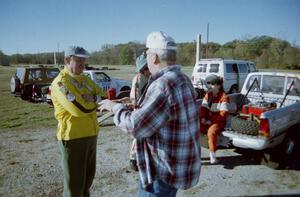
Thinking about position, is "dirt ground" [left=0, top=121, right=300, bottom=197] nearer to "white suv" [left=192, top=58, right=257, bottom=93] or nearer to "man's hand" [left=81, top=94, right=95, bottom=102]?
"man's hand" [left=81, top=94, right=95, bottom=102]

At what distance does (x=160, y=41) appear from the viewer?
1748mm

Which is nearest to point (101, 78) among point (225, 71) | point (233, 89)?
point (225, 71)

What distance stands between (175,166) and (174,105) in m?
0.43

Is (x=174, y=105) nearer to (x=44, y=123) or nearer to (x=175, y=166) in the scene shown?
(x=175, y=166)

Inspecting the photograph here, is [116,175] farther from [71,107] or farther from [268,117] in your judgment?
[268,117]

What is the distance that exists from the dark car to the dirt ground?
288 inches

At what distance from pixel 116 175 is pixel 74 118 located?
210cm

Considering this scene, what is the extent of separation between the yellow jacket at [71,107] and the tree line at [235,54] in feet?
77.8

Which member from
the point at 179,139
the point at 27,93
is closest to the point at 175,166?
the point at 179,139

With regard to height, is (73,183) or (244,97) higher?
(244,97)

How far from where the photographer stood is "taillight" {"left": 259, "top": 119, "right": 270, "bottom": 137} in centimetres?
453

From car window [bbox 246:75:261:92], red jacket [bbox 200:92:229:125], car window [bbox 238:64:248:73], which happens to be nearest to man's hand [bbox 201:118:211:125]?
red jacket [bbox 200:92:229:125]

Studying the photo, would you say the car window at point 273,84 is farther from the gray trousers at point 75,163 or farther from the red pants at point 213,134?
the gray trousers at point 75,163

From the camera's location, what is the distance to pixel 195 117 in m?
1.83
